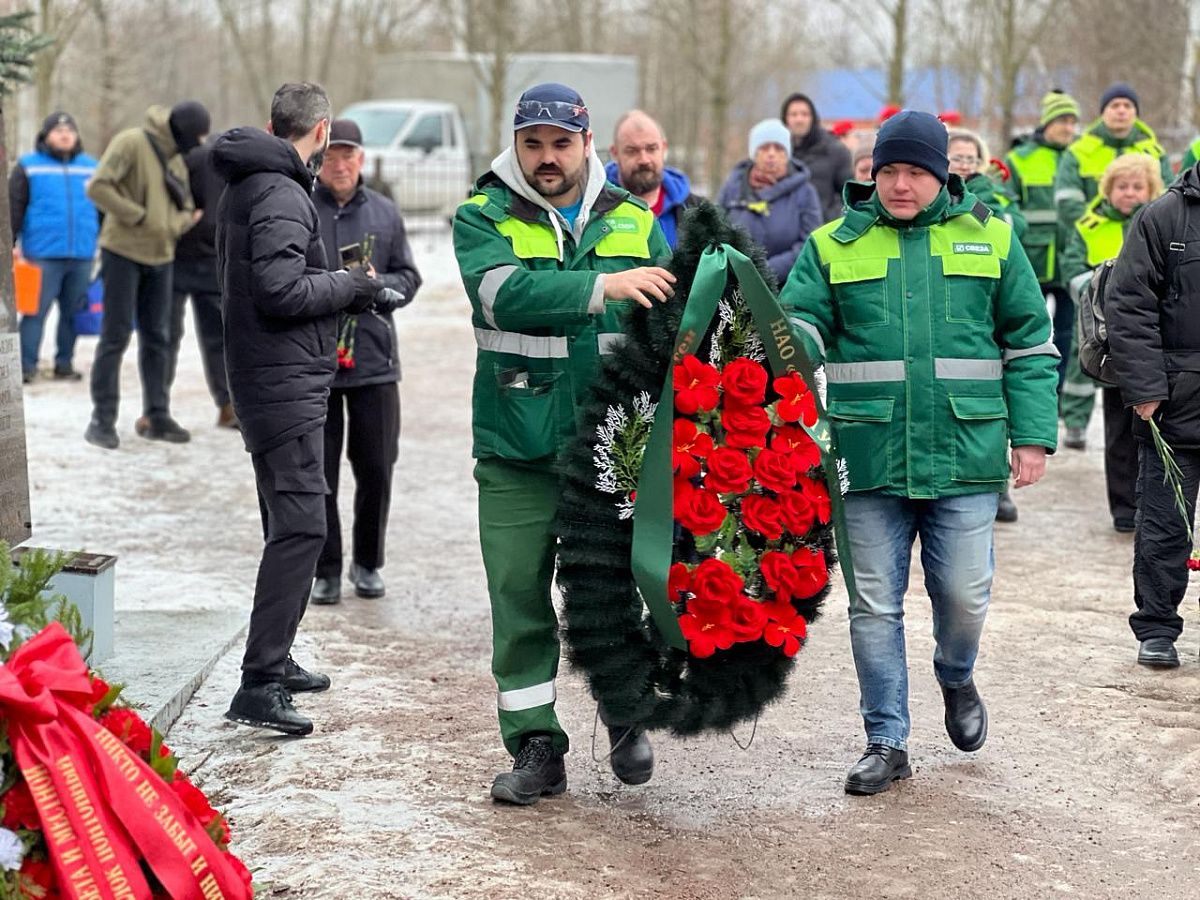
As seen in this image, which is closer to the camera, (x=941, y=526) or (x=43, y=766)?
(x=43, y=766)

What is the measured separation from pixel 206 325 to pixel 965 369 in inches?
281

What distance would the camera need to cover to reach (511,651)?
4.87 metres

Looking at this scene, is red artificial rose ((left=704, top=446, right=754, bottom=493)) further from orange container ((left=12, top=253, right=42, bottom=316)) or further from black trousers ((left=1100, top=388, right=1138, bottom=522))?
orange container ((left=12, top=253, right=42, bottom=316))

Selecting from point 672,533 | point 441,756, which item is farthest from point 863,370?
point 441,756

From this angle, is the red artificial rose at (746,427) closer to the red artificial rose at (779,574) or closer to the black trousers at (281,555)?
the red artificial rose at (779,574)

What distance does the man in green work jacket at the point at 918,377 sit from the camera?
4863 mm

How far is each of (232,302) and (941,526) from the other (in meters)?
2.31

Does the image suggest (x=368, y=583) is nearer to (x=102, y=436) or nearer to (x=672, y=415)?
(x=672, y=415)

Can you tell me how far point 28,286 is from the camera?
13008 millimetres

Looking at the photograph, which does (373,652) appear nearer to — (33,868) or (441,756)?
(441,756)

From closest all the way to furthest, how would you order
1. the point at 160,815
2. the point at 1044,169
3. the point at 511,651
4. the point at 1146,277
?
the point at 160,815
the point at 511,651
the point at 1146,277
the point at 1044,169

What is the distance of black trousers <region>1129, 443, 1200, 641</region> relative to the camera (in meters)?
6.35

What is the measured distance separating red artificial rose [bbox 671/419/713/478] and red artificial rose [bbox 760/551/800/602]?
12.3 inches

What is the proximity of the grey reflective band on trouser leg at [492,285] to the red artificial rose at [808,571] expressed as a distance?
1.07 m
